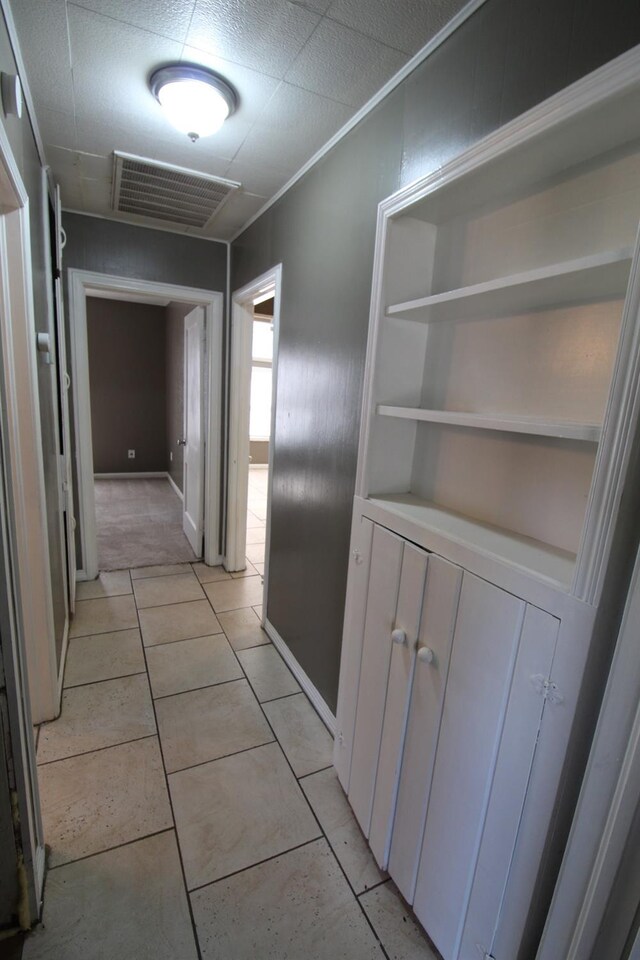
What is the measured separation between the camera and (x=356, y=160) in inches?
66.1

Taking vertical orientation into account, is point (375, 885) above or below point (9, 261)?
below

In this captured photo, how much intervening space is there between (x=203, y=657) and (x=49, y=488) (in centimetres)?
120

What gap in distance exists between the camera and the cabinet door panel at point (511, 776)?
873 millimetres

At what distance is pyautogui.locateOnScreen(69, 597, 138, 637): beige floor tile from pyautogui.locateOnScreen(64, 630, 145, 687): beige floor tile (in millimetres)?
66

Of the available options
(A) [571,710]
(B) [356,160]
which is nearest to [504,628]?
(A) [571,710]

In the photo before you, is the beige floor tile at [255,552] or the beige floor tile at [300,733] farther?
the beige floor tile at [255,552]

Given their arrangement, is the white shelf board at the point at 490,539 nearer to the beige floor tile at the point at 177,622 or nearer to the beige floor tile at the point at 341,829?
the beige floor tile at the point at 341,829

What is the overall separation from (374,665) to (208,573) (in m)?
2.35

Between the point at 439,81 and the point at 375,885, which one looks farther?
the point at 375,885

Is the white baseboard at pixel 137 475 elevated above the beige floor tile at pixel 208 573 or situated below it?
above

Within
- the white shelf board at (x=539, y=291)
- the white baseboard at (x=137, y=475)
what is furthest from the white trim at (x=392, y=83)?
the white baseboard at (x=137, y=475)

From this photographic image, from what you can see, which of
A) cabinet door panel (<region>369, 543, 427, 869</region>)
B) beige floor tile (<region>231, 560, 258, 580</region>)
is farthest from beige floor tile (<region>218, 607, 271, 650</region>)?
cabinet door panel (<region>369, 543, 427, 869</region>)

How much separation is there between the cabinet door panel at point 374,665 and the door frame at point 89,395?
2312 mm

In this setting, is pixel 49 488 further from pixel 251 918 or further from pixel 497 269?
pixel 497 269
